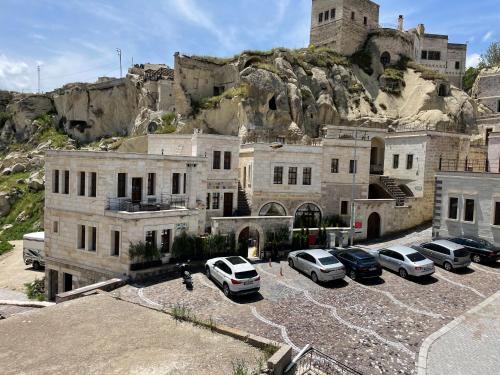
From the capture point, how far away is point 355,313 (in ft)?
60.7

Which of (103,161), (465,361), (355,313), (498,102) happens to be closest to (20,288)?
(103,161)

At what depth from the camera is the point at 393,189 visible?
1459 inches

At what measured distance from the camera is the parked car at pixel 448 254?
24.2 metres

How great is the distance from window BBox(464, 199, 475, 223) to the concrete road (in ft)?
106

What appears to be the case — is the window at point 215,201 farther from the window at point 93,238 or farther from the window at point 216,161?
the window at point 93,238

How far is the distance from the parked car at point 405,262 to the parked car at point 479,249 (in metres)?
4.63

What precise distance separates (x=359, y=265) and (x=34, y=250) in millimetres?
26803

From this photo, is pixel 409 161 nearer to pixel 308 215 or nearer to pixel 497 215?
pixel 497 215

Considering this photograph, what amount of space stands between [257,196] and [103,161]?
12.8 meters

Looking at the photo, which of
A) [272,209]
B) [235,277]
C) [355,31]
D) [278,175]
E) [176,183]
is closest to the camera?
[235,277]

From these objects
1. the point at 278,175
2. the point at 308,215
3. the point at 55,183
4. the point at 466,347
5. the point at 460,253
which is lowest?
the point at 466,347

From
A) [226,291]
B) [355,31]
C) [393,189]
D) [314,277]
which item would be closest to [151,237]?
[226,291]

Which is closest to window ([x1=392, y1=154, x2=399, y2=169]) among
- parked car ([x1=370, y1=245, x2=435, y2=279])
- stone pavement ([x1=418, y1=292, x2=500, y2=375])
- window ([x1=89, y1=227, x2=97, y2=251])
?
parked car ([x1=370, y1=245, x2=435, y2=279])

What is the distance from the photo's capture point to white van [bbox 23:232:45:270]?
3378 centimetres
